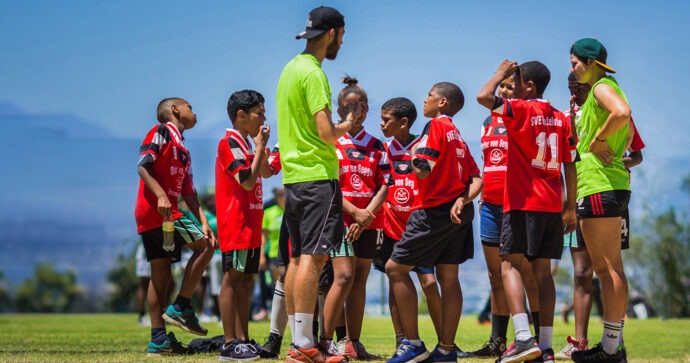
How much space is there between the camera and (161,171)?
26.7ft

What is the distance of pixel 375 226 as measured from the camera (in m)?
7.74

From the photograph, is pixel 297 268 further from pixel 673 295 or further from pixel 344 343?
pixel 673 295

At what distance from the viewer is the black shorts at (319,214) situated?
6102 mm

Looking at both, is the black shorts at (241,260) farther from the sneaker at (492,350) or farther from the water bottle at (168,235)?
the sneaker at (492,350)

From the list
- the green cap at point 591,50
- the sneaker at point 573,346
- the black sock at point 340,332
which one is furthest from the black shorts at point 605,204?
the black sock at point 340,332

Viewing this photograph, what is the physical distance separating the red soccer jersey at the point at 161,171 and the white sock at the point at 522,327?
358 centimetres

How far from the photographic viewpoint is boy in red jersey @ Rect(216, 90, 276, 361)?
24.3 feet

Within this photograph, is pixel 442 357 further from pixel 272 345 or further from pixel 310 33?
pixel 310 33

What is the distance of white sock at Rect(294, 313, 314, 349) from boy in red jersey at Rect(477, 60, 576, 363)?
1.47 meters

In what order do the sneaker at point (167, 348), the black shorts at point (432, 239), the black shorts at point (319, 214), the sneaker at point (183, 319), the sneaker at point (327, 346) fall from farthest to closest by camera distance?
1. the sneaker at point (167, 348)
2. the sneaker at point (183, 319)
3. the sneaker at point (327, 346)
4. the black shorts at point (432, 239)
5. the black shorts at point (319, 214)

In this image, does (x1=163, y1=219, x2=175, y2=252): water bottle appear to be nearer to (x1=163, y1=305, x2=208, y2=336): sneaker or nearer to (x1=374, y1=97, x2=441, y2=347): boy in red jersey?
(x1=163, y1=305, x2=208, y2=336): sneaker

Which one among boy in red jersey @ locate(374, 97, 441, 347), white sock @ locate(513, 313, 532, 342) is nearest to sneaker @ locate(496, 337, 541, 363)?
white sock @ locate(513, 313, 532, 342)

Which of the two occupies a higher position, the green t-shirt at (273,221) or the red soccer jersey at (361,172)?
the red soccer jersey at (361,172)

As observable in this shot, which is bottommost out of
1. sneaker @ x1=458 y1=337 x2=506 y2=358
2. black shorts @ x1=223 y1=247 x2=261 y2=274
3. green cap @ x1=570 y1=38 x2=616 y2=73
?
sneaker @ x1=458 y1=337 x2=506 y2=358
